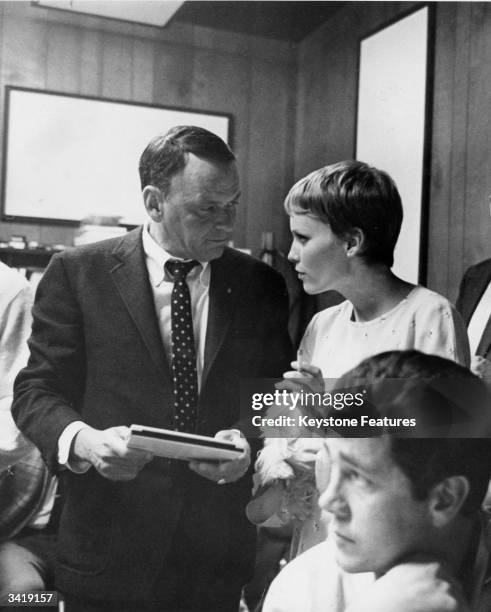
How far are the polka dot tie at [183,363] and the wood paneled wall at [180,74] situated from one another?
189 millimetres

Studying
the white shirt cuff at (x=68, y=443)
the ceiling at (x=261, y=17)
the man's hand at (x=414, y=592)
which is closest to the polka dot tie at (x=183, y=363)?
the white shirt cuff at (x=68, y=443)

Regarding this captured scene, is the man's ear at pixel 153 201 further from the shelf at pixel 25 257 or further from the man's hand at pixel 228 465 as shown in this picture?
the man's hand at pixel 228 465

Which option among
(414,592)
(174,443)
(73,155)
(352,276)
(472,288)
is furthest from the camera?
(73,155)

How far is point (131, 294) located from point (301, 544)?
443 mm

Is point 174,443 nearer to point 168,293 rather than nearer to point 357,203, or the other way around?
point 168,293

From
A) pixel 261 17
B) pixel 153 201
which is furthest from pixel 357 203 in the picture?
pixel 261 17

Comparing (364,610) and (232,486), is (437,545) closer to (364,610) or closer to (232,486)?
(364,610)

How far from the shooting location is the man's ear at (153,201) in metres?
0.99

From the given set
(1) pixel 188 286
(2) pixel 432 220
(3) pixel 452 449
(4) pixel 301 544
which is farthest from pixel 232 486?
(2) pixel 432 220

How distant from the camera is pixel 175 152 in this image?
0.97 metres

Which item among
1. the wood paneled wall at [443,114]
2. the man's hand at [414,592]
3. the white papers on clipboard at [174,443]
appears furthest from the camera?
the wood paneled wall at [443,114]

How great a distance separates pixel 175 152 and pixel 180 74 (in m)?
0.27

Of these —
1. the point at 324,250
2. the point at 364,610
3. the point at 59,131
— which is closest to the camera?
the point at 364,610

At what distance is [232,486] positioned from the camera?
104 centimetres
